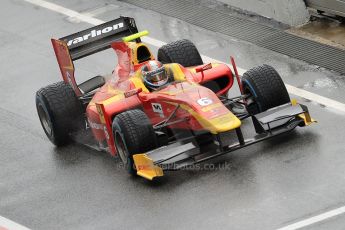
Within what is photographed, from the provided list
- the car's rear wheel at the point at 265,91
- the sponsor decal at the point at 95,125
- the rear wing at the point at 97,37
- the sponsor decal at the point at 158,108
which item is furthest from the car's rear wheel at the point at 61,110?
the car's rear wheel at the point at 265,91

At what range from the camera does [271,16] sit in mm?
24422

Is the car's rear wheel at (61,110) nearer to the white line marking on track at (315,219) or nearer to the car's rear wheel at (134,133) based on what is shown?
the car's rear wheel at (134,133)

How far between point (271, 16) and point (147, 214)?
8454 mm

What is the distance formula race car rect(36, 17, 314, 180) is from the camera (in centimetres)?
1788

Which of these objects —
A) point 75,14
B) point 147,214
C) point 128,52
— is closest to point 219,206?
point 147,214

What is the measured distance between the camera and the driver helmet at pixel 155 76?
1902 cm

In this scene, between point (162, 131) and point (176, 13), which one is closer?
point (162, 131)

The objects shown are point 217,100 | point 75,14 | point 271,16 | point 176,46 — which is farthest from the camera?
point 75,14

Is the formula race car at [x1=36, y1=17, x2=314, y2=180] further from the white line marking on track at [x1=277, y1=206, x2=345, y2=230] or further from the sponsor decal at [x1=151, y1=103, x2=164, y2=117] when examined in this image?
the white line marking on track at [x1=277, y1=206, x2=345, y2=230]

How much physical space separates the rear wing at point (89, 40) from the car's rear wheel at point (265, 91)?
9.87 ft

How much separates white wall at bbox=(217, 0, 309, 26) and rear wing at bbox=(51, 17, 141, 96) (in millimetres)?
4087

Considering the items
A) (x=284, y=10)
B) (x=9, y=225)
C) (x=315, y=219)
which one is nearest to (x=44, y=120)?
(x=9, y=225)

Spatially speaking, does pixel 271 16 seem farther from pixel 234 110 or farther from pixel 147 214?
pixel 147 214

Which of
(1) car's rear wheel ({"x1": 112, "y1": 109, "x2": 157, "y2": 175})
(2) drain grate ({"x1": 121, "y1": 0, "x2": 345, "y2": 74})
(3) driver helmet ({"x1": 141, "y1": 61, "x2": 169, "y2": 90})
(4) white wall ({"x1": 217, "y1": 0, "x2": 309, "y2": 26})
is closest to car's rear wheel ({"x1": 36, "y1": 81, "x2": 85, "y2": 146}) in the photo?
(3) driver helmet ({"x1": 141, "y1": 61, "x2": 169, "y2": 90})
